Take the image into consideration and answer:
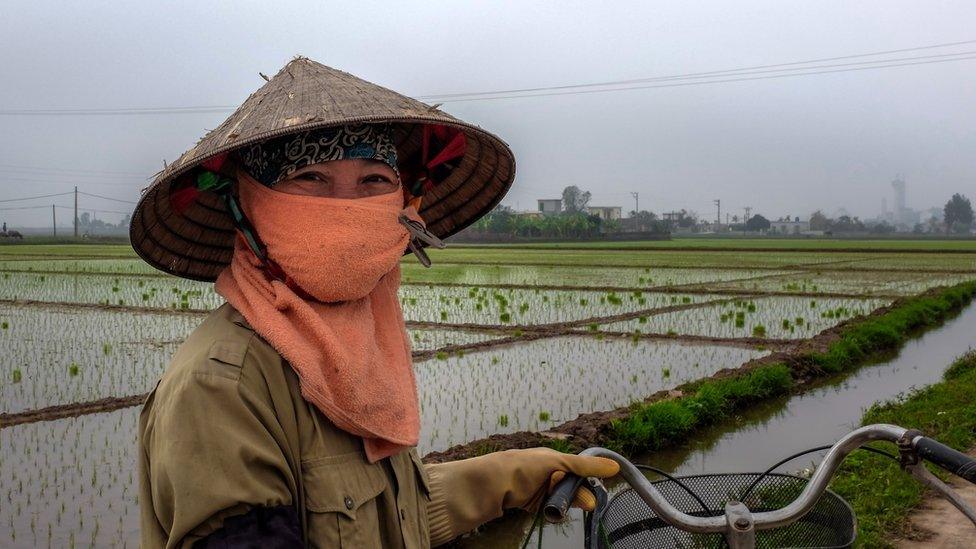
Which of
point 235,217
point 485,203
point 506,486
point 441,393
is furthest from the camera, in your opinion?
point 441,393

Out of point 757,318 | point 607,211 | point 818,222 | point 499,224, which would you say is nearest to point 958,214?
point 818,222

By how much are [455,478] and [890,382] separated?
836cm

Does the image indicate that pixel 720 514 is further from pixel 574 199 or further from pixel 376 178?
pixel 574 199

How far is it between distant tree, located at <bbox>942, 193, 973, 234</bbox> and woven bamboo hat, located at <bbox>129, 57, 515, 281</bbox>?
130m

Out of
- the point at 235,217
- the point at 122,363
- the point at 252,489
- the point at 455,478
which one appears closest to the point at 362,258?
the point at 235,217

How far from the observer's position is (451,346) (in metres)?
10.4

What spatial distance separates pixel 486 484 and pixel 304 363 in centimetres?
60

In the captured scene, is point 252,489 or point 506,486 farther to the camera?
point 506,486

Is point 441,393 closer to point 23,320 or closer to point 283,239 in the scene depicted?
point 283,239

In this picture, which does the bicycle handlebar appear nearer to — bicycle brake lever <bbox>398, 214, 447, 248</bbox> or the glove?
the glove

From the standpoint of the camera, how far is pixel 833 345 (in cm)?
1010

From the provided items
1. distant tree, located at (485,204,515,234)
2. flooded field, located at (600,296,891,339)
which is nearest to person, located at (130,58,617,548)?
flooded field, located at (600,296,891,339)

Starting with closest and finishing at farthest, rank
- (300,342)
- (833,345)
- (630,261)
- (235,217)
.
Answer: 1. (300,342)
2. (235,217)
3. (833,345)
4. (630,261)

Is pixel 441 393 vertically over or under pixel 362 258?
under
